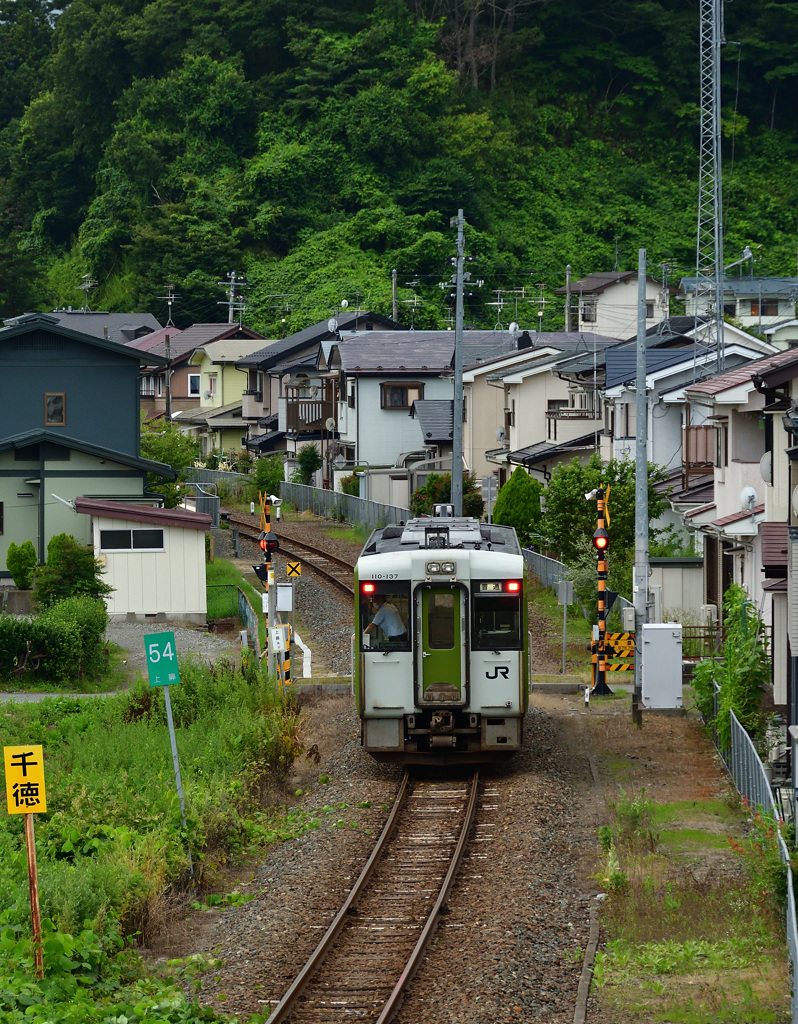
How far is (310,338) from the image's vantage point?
57312 mm

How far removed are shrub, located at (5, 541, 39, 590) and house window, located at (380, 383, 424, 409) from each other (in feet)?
70.2

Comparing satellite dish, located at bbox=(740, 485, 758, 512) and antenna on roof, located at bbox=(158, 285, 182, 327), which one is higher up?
antenna on roof, located at bbox=(158, 285, 182, 327)

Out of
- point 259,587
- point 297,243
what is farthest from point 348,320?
point 259,587

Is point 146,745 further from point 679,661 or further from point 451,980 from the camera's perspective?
point 451,980

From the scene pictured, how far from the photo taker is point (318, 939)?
995cm

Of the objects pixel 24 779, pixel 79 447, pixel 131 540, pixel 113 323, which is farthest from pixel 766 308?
pixel 24 779

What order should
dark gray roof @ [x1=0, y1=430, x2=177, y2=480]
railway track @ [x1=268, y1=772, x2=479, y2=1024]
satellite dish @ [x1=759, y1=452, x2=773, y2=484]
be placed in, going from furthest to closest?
dark gray roof @ [x1=0, y1=430, x2=177, y2=480]
satellite dish @ [x1=759, y1=452, x2=773, y2=484]
railway track @ [x1=268, y1=772, x2=479, y2=1024]

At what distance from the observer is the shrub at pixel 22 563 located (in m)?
25.9

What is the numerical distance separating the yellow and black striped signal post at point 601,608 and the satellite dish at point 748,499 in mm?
2041

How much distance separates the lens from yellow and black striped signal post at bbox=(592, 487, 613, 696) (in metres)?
18.5

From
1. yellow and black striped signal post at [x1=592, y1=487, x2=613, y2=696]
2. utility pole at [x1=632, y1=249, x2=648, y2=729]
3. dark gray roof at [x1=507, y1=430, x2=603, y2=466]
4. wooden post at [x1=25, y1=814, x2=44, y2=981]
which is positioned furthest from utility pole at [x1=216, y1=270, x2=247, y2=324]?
wooden post at [x1=25, y1=814, x2=44, y2=981]

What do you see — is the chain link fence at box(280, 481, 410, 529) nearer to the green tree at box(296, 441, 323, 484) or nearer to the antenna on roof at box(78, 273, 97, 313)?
the green tree at box(296, 441, 323, 484)

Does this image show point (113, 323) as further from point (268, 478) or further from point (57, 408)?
point (57, 408)

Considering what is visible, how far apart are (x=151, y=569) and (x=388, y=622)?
41.8ft
